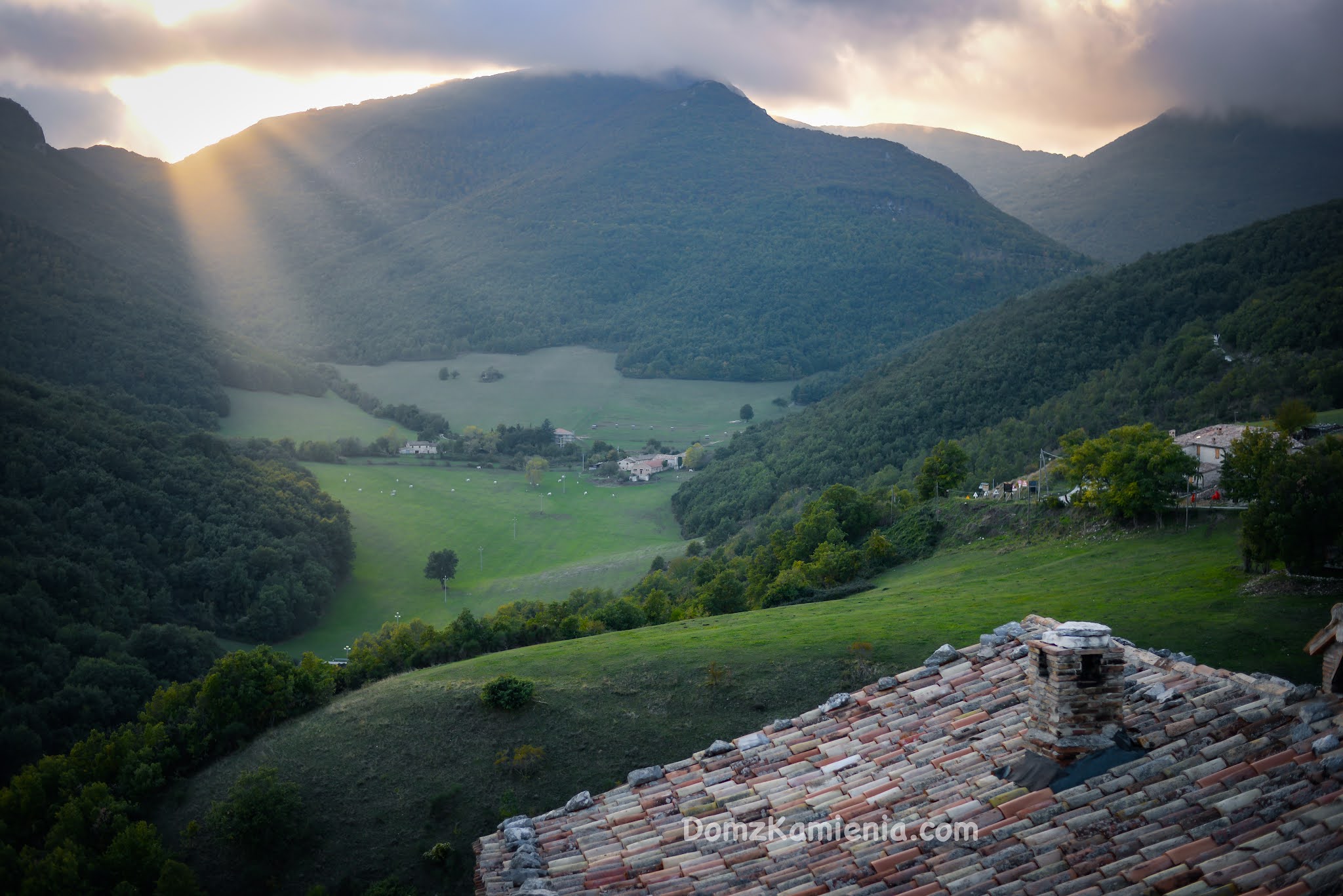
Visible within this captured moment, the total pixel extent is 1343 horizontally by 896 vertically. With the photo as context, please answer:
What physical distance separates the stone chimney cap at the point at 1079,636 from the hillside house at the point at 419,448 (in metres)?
149

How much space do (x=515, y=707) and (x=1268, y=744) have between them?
2497 centimetres

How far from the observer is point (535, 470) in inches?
5650

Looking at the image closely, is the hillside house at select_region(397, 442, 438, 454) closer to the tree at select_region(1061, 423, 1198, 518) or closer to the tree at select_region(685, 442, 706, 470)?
the tree at select_region(685, 442, 706, 470)

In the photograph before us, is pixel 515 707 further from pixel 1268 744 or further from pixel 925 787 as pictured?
pixel 1268 744

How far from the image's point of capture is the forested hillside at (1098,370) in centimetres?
7575

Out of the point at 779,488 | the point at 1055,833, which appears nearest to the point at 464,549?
the point at 779,488

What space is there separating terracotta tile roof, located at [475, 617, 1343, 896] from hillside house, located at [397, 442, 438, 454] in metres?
144

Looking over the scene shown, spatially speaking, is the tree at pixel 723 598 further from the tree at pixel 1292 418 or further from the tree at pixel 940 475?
the tree at pixel 1292 418

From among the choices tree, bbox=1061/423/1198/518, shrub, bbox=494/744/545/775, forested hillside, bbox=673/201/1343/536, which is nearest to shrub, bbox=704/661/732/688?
shrub, bbox=494/744/545/775

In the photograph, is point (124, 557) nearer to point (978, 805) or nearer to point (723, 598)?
point (723, 598)

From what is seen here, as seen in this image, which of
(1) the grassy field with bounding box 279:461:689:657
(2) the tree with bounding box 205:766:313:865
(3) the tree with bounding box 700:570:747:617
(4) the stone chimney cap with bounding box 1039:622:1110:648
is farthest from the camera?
(1) the grassy field with bounding box 279:461:689:657

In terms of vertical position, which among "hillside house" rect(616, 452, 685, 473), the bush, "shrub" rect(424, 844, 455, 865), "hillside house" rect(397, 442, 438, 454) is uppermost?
the bush

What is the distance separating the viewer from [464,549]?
10856cm

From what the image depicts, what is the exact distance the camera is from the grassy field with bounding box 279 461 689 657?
296 feet
